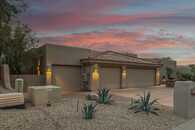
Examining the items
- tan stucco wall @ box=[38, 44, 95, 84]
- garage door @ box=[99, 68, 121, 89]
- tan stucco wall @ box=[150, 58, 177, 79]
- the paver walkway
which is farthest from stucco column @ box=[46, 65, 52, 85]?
tan stucco wall @ box=[150, 58, 177, 79]

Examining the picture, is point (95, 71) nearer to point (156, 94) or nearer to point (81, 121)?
point (156, 94)

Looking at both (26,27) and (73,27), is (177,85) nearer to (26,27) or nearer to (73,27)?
(73,27)

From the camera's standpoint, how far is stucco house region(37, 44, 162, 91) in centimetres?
1294

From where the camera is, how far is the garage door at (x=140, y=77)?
1725cm

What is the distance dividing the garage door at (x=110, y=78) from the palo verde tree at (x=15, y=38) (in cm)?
713

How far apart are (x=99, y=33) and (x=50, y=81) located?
7.20m

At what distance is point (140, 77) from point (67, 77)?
9283mm

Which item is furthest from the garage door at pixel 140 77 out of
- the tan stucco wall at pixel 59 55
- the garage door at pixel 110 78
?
the tan stucco wall at pixel 59 55

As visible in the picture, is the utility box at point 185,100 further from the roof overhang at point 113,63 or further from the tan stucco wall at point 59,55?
the tan stucco wall at point 59,55

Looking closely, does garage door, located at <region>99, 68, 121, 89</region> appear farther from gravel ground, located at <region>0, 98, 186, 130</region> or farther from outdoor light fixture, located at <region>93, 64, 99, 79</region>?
gravel ground, located at <region>0, 98, 186, 130</region>

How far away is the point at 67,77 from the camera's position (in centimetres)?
1395

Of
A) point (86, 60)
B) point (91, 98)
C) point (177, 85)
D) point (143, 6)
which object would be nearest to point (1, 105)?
point (91, 98)

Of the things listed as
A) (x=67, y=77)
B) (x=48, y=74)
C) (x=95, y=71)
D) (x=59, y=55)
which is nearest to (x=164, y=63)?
(x=95, y=71)

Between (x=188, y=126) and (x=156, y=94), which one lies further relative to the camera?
(x=156, y=94)
